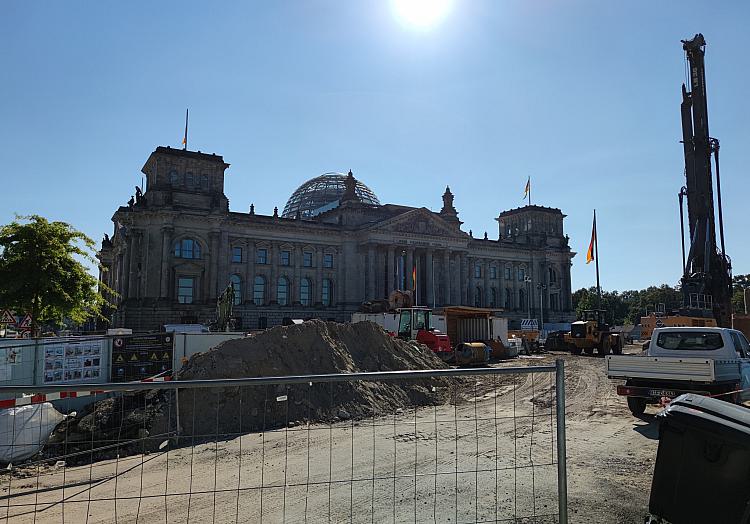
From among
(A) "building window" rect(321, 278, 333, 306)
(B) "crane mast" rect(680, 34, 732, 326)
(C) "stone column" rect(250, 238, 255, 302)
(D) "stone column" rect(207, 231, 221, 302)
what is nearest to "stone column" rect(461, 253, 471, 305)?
(A) "building window" rect(321, 278, 333, 306)

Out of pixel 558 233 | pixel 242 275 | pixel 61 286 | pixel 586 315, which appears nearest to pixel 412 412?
pixel 61 286

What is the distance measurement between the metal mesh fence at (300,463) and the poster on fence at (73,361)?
2224mm

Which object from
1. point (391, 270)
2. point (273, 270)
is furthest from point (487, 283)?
point (273, 270)

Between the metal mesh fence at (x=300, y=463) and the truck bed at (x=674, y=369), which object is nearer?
the metal mesh fence at (x=300, y=463)

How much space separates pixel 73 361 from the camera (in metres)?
17.8

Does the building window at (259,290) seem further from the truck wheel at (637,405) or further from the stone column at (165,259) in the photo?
the truck wheel at (637,405)

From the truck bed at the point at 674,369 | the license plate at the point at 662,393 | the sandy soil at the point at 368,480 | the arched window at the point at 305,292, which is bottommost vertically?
the sandy soil at the point at 368,480

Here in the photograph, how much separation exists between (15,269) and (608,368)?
74.2 feet

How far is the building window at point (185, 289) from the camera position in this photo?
58750mm

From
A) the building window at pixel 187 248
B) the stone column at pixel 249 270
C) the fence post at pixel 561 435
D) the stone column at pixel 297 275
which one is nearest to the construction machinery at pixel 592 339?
the fence post at pixel 561 435

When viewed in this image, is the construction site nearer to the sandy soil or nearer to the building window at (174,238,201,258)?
the sandy soil

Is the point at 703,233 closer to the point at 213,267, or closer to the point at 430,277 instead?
the point at 430,277

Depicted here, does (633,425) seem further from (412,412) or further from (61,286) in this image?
(61,286)

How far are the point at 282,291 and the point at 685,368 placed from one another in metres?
57.3
